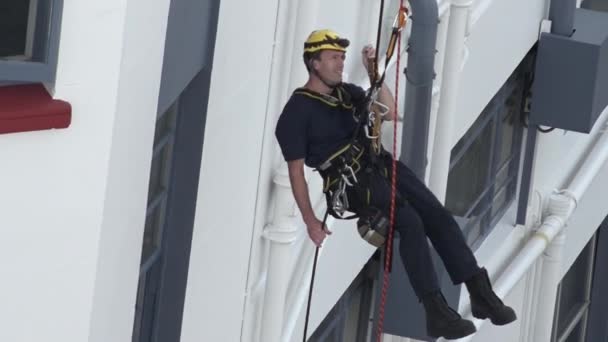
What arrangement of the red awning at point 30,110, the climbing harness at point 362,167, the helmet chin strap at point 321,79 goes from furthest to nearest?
the climbing harness at point 362,167 → the helmet chin strap at point 321,79 → the red awning at point 30,110

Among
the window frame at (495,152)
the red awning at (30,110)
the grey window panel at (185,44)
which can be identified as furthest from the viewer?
the window frame at (495,152)

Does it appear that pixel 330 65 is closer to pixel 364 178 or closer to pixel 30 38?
pixel 364 178

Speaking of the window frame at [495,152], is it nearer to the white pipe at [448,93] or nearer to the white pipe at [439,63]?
the white pipe at [448,93]

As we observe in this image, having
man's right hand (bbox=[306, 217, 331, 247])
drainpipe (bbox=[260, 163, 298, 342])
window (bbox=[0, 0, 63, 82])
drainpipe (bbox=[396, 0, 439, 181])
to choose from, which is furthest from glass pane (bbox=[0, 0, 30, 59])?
drainpipe (bbox=[396, 0, 439, 181])

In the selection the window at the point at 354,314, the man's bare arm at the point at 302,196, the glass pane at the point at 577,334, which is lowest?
the glass pane at the point at 577,334

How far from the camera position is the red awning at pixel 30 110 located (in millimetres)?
6504

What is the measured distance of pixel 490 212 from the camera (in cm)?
1401

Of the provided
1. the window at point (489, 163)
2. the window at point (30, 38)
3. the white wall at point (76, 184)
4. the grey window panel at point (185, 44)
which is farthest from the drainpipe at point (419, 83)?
the window at point (30, 38)

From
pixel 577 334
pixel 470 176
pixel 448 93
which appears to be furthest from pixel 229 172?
pixel 577 334

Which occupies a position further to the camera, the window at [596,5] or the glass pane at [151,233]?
the window at [596,5]

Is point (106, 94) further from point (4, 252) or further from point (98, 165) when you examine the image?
point (4, 252)

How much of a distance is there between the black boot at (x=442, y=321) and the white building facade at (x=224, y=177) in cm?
Result: 84

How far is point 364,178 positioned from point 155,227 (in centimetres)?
119

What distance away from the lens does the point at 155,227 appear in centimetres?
880
